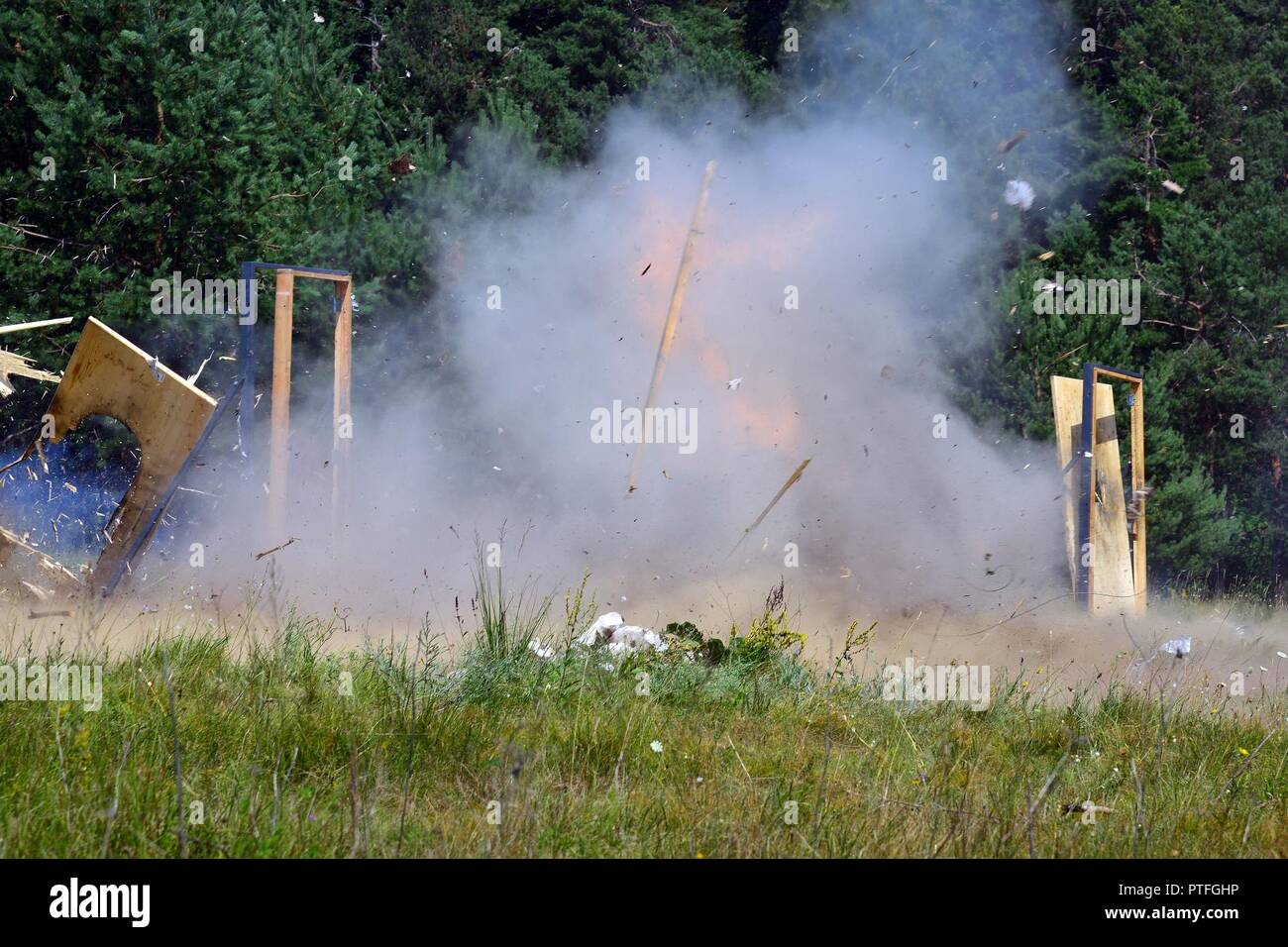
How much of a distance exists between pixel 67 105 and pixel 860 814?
1261 cm

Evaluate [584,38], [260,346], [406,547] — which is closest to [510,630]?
[406,547]

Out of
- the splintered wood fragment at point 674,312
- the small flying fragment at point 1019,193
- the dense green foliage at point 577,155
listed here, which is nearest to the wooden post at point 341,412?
the splintered wood fragment at point 674,312

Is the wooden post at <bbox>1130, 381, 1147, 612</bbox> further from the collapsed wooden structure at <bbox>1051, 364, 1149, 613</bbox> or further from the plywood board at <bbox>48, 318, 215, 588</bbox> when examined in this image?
the plywood board at <bbox>48, 318, 215, 588</bbox>

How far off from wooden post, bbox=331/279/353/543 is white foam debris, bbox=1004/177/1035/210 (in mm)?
11888

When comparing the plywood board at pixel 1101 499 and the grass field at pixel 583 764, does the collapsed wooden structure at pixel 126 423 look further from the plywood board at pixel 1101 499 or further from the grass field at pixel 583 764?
the plywood board at pixel 1101 499

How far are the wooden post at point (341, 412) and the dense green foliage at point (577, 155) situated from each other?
4.78m

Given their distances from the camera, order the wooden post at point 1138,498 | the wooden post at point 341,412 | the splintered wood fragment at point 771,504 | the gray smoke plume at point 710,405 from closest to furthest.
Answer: the wooden post at point 341,412
the splintered wood fragment at point 771,504
the gray smoke plume at point 710,405
the wooden post at point 1138,498

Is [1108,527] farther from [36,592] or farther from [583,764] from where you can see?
[36,592]

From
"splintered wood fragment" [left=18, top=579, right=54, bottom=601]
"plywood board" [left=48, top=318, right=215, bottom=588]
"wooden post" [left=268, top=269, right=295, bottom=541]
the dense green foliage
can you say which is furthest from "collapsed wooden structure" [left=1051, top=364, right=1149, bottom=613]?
"splintered wood fragment" [left=18, top=579, right=54, bottom=601]

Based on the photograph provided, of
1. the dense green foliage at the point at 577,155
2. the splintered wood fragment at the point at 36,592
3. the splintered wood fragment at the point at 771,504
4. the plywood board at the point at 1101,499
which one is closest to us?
the splintered wood fragment at the point at 36,592

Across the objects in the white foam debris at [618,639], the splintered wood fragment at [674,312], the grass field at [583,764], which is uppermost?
the splintered wood fragment at [674,312]

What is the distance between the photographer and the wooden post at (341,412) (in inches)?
406

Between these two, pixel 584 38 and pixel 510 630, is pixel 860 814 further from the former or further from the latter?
pixel 584 38

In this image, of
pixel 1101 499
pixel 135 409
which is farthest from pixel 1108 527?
pixel 135 409
